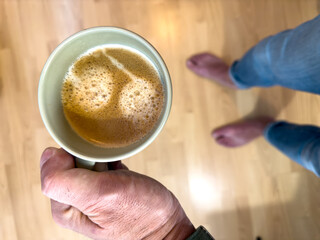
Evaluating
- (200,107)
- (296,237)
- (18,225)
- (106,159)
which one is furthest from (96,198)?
(296,237)

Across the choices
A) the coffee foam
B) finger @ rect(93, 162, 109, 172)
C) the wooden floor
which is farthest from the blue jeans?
finger @ rect(93, 162, 109, 172)

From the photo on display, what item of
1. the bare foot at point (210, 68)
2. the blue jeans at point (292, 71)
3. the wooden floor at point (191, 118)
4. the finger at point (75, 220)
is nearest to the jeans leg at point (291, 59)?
the blue jeans at point (292, 71)

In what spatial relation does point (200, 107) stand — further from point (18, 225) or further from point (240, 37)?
point (18, 225)

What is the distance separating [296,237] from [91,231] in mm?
947

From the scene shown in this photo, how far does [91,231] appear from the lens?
0.53 m

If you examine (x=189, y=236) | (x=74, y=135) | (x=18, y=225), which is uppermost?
(x=74, y=135)

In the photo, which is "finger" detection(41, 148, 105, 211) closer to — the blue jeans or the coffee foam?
the coffee foam

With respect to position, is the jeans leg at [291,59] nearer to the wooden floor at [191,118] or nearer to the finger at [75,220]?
the wooden floor at [191,118]

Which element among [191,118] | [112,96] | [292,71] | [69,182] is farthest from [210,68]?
[69,182]

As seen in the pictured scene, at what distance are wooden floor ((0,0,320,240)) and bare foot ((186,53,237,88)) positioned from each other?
0.03 metres

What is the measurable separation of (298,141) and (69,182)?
721 millimetres

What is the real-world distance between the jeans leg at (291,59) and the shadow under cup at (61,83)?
13.7 inches

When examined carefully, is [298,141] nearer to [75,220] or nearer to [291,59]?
[291,59]

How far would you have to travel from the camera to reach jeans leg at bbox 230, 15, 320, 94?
0.55 m
